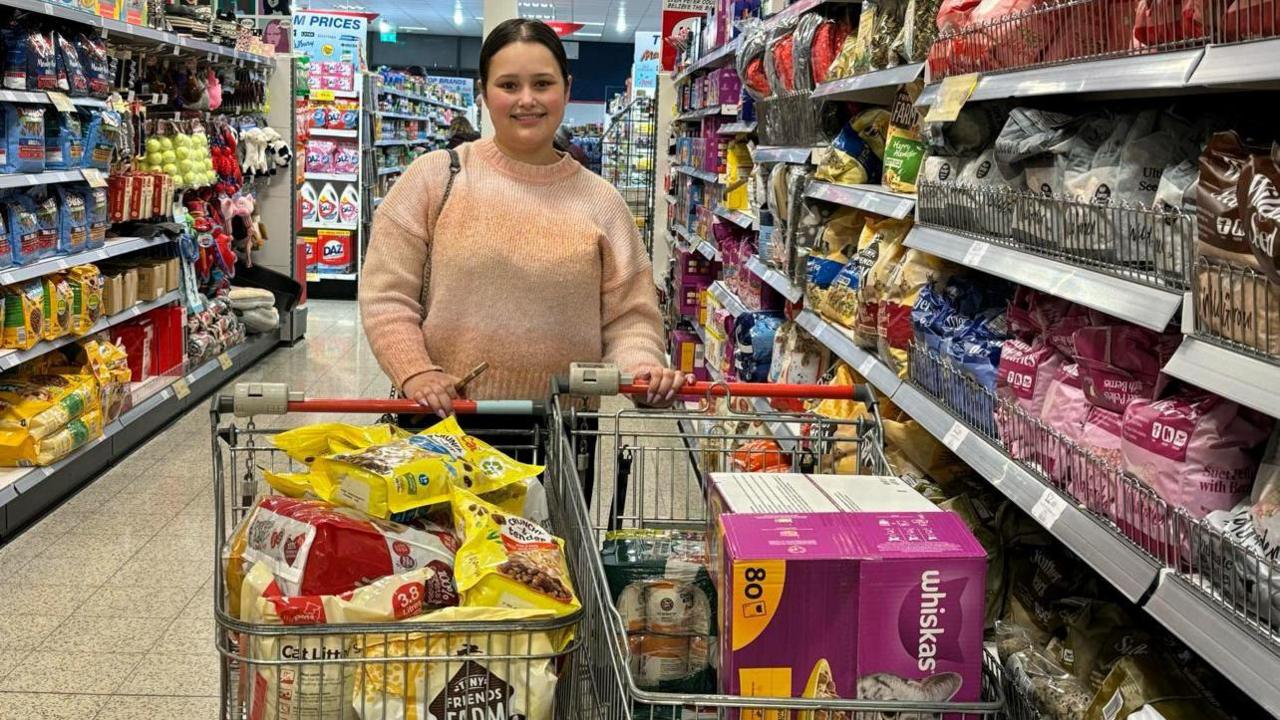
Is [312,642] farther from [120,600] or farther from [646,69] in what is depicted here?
[646,69]

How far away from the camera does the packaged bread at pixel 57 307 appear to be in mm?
4531

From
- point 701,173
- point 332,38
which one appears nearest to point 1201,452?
point 701,173

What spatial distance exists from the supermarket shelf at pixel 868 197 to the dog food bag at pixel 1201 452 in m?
1.24

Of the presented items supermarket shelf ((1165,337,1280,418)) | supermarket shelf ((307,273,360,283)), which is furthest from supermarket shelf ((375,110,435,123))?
supermarket shelf ((1165,337,1280,418))

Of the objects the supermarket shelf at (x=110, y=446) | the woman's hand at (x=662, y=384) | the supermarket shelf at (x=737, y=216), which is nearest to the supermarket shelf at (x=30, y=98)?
the supermarket shelf at (x=110, y=446)

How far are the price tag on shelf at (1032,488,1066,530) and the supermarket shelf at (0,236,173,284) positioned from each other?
3467 mm

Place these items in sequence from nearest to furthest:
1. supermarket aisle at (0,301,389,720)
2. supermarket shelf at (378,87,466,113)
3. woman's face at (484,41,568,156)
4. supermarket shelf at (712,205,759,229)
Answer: woman's face at (484,41,568,156), supermarket aisle at (0,301,389,720), supermarket shelf at (712,205,759,229), supermarket shelf at (378,87,466,113)

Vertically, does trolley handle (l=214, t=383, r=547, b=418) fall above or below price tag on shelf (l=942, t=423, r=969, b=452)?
above

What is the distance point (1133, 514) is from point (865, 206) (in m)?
1.61

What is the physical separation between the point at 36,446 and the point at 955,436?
3275mm

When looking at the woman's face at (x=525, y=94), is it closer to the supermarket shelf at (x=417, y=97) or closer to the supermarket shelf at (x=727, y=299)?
the supermarket shelf at (x=727, y=299)

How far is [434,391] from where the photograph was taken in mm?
2148

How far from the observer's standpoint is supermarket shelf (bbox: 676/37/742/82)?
5.62m

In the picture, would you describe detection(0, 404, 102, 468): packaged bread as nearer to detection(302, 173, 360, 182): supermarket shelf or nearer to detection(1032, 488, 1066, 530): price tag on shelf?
detection(1032, 488, 1066, 530): price tag on shelf
